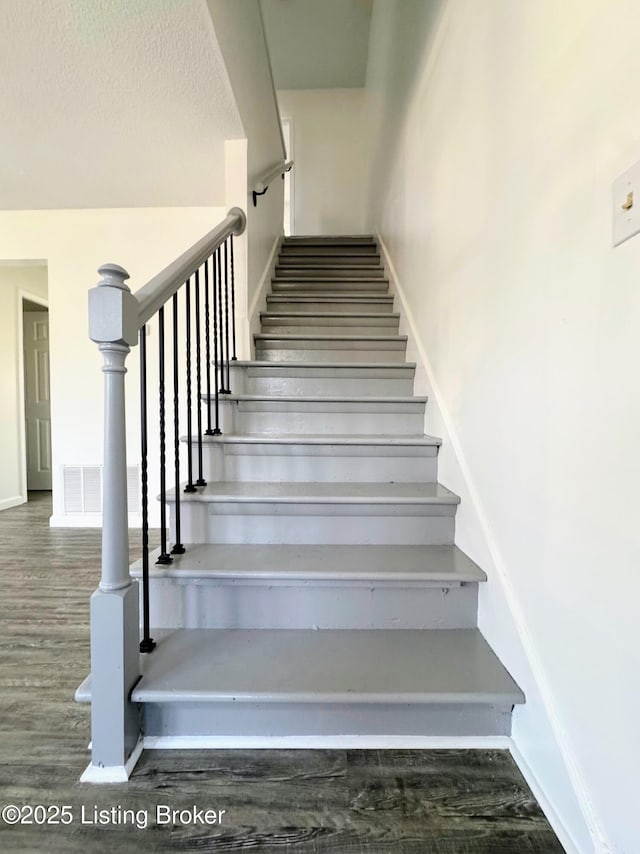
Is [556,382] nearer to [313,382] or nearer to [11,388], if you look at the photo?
[313,382]

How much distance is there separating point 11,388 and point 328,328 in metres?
3.10

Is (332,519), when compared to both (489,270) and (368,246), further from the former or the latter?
(368,246)

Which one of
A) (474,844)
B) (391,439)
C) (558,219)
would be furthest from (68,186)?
(474,844)

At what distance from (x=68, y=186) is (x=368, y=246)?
2.35m

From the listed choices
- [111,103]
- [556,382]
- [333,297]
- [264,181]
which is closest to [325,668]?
[556,382]

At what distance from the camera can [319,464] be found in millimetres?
1666

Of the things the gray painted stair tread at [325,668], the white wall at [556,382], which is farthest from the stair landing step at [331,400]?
the gray painted stair tread at [325,668]

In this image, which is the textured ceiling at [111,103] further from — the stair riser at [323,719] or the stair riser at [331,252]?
the stair riser at [323,719]

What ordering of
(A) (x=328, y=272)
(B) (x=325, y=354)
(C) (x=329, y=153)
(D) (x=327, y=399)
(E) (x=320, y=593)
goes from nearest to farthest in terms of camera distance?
1. (E) (x=320, y=593)
2. (D) (x=327, y=399)
3. (B) (x=325, y=354)
4. (A) (x=328, y=272)
5. (C) (x=329, y=153)

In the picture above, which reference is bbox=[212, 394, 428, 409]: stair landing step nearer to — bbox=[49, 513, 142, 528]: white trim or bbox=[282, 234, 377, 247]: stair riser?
bbox=[49, 513, 142, 528]: white trim

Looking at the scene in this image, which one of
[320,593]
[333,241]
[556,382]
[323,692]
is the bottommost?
[323,692]

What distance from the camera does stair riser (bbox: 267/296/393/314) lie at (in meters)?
2.76

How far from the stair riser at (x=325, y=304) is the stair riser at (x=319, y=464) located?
1.37m

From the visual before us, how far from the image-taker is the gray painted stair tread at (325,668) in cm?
97
